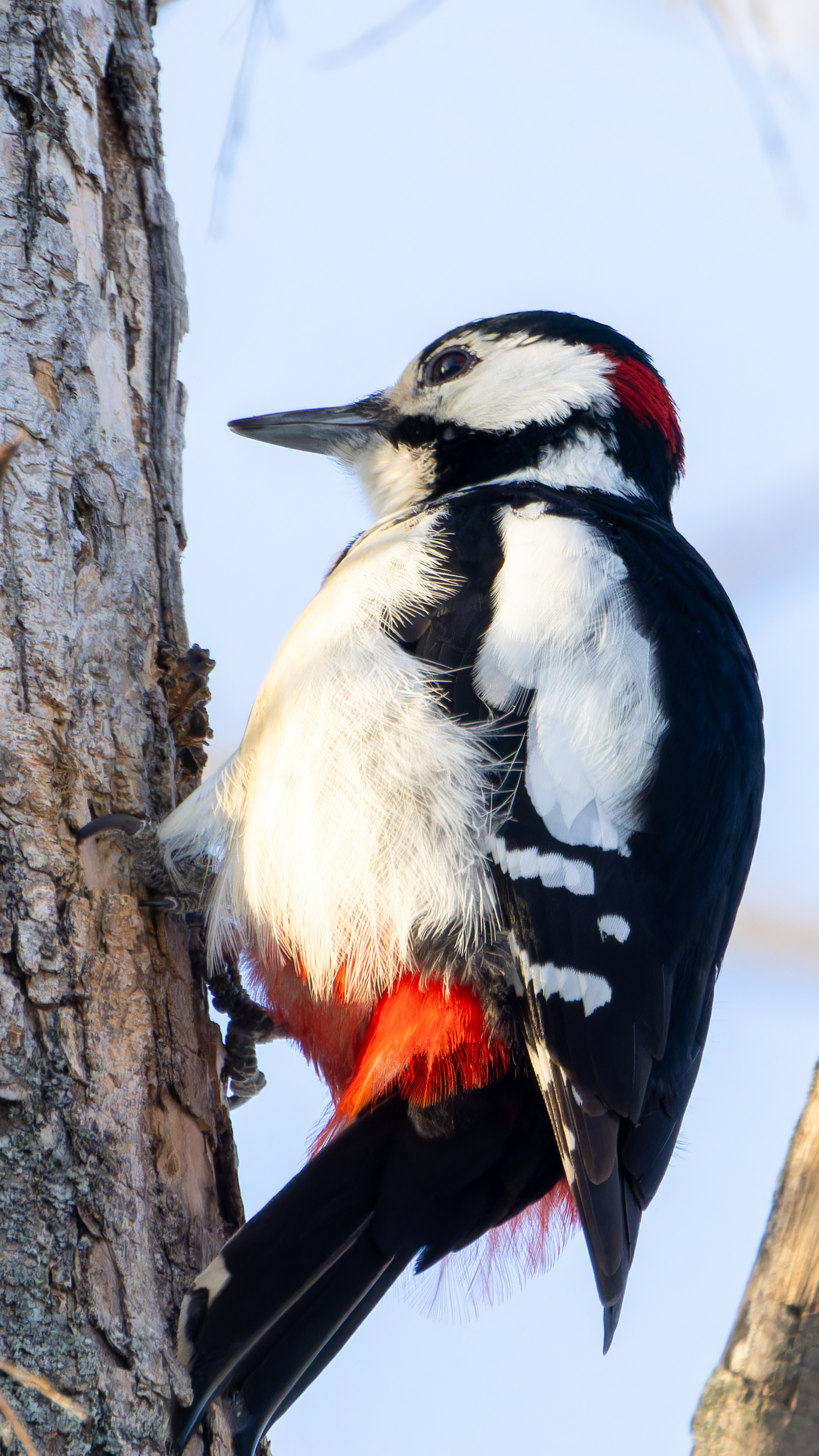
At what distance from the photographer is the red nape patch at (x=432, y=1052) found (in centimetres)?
186

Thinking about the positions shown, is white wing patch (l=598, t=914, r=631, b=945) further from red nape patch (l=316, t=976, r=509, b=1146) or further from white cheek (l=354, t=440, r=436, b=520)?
white cheek (l=354, t=440, r=436, b=520)

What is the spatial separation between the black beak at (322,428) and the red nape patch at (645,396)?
510mm

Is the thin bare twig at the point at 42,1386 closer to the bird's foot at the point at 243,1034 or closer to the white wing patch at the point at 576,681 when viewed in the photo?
the bird's foot at the point at 243,1034

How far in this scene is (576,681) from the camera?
2.00 m

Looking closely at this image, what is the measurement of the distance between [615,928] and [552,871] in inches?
4.7

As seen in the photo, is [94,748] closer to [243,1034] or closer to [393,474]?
[243,1034]

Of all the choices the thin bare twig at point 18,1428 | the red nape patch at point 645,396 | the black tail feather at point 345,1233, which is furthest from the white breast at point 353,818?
the red nape patch at point 645,396

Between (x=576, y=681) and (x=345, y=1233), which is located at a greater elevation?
Result: (x=576, y=681)

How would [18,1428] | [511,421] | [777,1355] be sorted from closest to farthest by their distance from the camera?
[18,1428], [777,1355], [511,421]

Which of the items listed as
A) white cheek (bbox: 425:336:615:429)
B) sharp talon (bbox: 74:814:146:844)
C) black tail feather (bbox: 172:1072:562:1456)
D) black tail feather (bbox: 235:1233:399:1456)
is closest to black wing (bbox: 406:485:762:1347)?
black tail feather (bbox: 172:1072:562:1456)

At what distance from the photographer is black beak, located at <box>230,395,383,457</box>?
2.84 meters

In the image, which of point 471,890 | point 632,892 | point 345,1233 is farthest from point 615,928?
point 345,1233

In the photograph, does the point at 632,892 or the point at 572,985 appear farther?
the point at 632,892

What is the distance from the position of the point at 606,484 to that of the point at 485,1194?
1.42 metres
